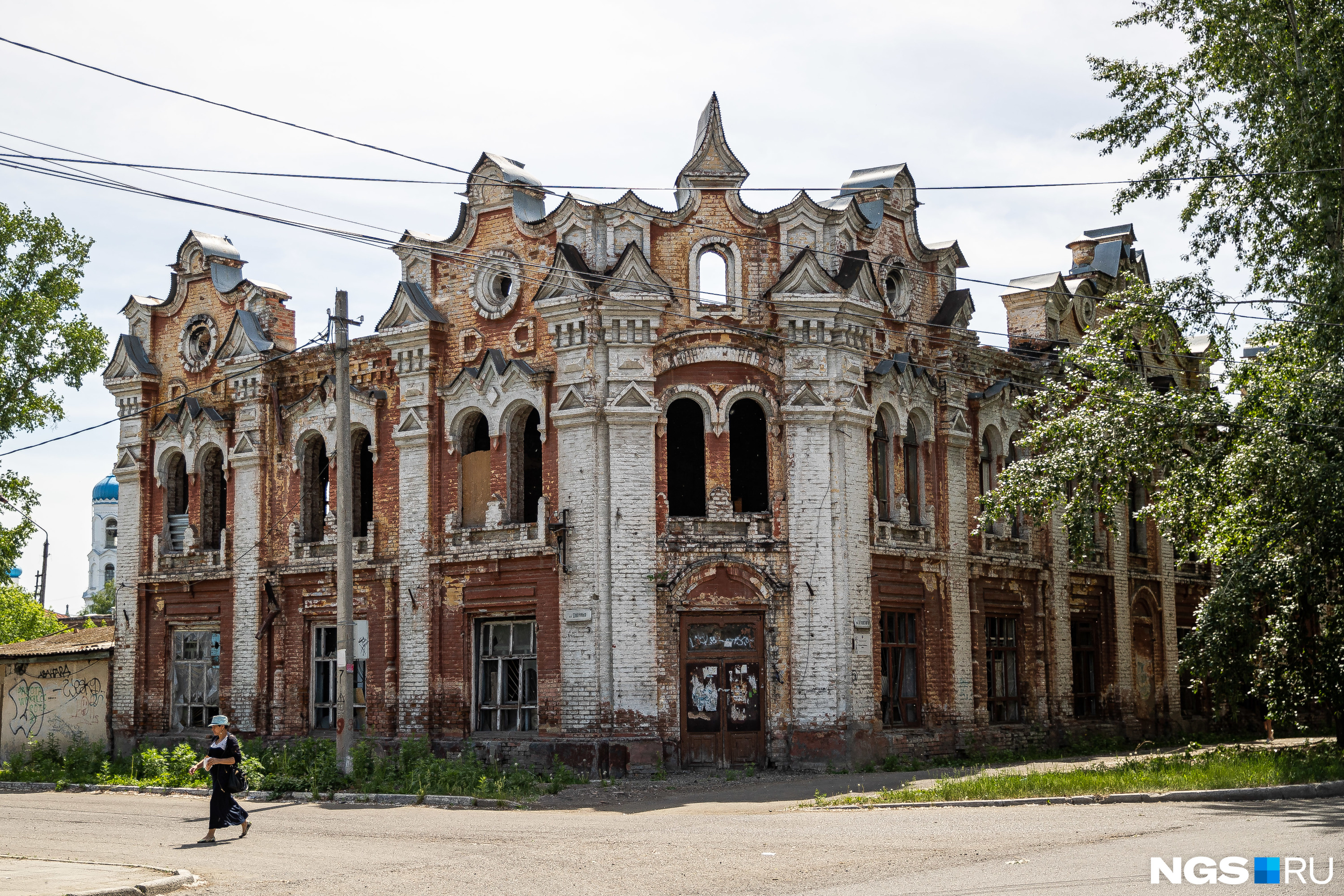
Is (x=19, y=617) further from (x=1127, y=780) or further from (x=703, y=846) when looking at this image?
(x=1127, y=780)

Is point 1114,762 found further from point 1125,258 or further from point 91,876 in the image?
point 91,876

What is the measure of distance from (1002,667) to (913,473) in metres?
4.54

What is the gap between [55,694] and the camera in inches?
1148

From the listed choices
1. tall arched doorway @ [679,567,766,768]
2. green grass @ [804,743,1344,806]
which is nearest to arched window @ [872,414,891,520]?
tall arched doorway @ [679,567,766,768]

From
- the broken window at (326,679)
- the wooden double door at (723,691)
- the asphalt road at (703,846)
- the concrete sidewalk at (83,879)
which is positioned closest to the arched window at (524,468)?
the wooden double door at (723,691)

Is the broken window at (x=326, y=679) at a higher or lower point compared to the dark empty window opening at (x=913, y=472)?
lower

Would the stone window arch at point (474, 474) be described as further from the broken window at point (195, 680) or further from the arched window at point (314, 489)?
the broken window at point (195, 680)

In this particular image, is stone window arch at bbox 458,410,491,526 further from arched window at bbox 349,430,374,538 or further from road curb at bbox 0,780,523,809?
road curb at bbox 0,780,523,809

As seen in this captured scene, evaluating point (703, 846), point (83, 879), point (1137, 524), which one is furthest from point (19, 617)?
point (703, 846)

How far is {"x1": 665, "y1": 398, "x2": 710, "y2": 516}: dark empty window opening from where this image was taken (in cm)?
2358

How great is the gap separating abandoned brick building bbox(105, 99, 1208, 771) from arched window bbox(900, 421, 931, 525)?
12 cm

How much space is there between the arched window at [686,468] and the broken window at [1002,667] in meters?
6.19

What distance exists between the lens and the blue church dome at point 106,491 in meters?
74.6

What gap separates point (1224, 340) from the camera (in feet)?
68.0
